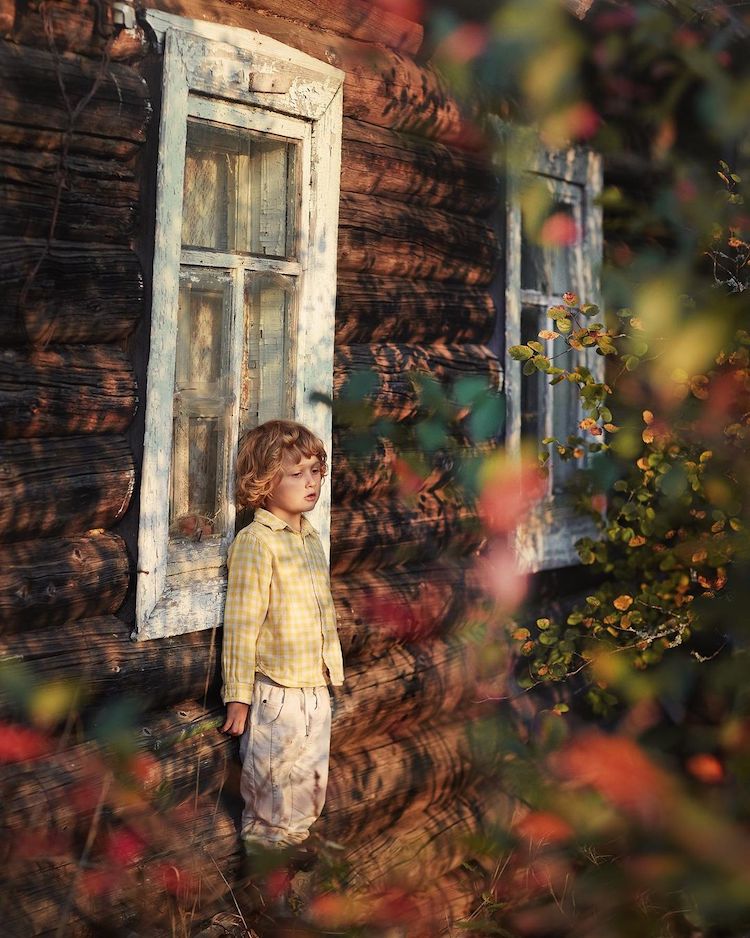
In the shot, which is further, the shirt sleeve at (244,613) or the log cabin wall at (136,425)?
the shirt sleeve at (244,613)

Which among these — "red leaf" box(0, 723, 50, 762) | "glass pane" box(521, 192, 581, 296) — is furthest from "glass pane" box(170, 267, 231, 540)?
"glass pane" box(521, 192, 581, 296)

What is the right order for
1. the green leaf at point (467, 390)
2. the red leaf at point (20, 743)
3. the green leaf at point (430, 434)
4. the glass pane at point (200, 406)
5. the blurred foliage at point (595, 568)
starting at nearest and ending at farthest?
the red leaf at point (20, 743) < the blurred foliage at point (595, 568) < the glass pane at point (200, 406) < the green leaf at point (430, 434) < the green leaf at point (467, 390)

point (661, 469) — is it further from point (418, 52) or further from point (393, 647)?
point (418, 52)

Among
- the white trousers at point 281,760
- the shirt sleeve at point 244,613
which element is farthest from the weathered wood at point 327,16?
the white trousers at point 281,760

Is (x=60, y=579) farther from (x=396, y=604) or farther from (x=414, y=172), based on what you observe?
(x=414, y=172)

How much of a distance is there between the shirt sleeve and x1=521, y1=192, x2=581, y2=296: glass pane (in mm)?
2251

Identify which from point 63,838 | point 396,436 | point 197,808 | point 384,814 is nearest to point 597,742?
point 384,814

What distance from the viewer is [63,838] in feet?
9.70

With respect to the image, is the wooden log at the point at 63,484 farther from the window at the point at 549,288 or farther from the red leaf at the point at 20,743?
the window at the point at 549,288

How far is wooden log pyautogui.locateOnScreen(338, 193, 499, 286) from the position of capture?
389cm

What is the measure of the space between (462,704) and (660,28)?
2961 mm

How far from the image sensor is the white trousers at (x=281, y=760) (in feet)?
10.9

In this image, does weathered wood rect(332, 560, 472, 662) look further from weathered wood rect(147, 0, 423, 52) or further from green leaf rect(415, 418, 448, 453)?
weathered wood rect(147, 0, 423, 52)

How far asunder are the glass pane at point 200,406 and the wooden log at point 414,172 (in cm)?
72
